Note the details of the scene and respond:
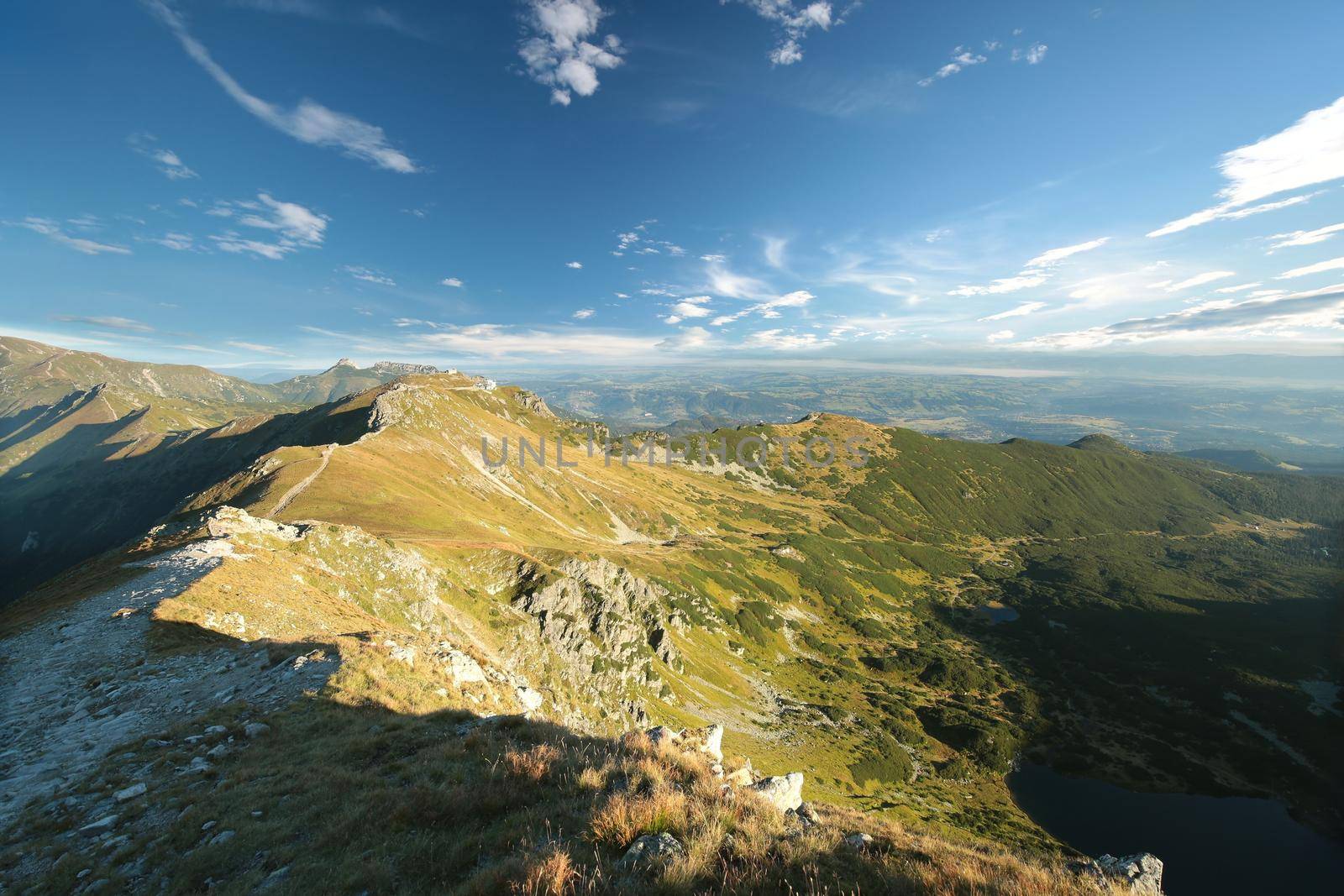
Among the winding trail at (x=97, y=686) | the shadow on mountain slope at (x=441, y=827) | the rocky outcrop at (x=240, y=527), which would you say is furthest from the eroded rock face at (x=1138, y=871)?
the rocky outcrop at (x=240, y=527)

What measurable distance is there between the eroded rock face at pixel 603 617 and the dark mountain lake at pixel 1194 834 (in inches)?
3369

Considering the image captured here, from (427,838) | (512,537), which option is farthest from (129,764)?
(512,537)

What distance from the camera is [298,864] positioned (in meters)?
8.59

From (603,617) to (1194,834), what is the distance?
128984 millimetres

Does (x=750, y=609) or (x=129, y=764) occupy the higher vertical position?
(x=129, y=764)

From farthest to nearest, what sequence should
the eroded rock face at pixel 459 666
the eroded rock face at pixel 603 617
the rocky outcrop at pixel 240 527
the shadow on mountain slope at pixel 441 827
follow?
the eroded rock face at pixel 603 617 → the rocky outcrop at pixel 240 527 → the eroded rock face at pixel 459 666 → the shadow on mountain slope at pixel 441 827

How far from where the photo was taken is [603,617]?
74.2 m

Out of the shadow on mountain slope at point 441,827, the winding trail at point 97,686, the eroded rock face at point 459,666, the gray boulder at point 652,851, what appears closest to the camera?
the gray boulder at point 652,851

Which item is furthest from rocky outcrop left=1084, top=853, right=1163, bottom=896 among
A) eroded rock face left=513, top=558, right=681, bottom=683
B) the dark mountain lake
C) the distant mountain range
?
the dark mountain lake

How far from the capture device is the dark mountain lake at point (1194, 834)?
86.5 m

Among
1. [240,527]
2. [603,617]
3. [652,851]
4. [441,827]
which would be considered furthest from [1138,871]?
[603,617]

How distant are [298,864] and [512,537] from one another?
89267 mm

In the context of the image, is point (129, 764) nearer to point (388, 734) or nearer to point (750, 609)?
point (388, 734)

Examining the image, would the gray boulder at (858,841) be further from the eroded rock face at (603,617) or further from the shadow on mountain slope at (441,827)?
the eroded rock face at (603,617)
